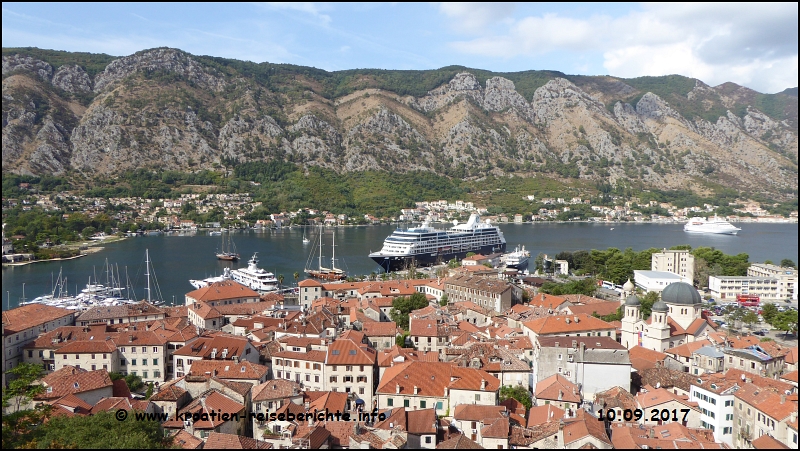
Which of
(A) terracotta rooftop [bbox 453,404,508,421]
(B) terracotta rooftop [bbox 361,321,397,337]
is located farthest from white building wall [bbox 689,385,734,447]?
(B) terracotta rooftop [bbox 361,321,397,337]

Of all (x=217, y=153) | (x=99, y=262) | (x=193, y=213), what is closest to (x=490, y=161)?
(x=217, y=153)

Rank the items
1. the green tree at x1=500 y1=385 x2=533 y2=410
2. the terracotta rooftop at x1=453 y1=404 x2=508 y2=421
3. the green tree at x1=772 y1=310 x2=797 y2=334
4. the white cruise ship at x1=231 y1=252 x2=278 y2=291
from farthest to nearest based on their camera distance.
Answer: the white cruise ship at x1=231 y1=252 x2=278 y2=291 < the green tree at x1=772 y1=310 x2=797 y2=334 < the green tree at x1=500 y1=385 x2=533 y2=410 < the terracotta rooftop at x1=453 y1=404 x2=508 y2=421

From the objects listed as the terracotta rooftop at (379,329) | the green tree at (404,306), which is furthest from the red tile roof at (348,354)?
the green tree at (404,306)

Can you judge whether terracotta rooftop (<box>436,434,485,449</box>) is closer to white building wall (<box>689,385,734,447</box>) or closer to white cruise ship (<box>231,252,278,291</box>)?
white building wall (<box>689,385,734,447</box>)

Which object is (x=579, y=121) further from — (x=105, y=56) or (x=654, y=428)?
(x=654, y=428)

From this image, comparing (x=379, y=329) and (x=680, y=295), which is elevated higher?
(x=680, y=295)

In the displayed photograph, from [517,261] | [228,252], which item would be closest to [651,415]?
[517,261]

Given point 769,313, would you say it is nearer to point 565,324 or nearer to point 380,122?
point 565,324
